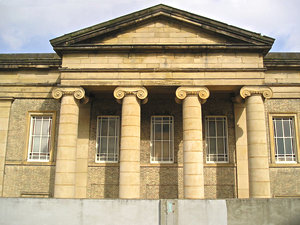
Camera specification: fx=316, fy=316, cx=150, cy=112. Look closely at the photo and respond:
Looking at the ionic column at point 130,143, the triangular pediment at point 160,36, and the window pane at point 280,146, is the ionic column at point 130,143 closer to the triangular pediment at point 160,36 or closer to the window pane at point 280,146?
the triangular pediment at point 160,36

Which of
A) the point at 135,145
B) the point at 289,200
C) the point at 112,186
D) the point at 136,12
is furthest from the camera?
the point at 112,186

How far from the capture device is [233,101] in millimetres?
17750

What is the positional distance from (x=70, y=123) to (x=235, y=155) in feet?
29.3

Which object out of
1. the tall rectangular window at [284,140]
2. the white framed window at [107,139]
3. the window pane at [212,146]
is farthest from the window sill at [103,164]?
the tall rectangular window at [284,140]

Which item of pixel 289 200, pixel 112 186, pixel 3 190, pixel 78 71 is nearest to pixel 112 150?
pixel 112 186

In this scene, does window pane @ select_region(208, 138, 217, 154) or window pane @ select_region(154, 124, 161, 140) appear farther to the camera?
window pane @ select_region(154, 124, 161, 140)

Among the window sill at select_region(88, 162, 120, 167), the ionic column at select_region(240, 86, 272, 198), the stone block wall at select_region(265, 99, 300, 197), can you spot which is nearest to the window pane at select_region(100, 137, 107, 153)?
the window sill at select_region(88, 162, 120, 167)

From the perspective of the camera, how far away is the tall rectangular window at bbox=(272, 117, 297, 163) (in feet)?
57.7

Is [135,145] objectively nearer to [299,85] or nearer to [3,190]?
[3,190]

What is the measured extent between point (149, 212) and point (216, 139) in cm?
949

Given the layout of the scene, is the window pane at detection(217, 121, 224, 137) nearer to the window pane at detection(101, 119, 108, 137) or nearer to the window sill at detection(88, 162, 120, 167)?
the window sill at detection(88, 162, 120, 167)

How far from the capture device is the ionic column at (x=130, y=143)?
1422cm

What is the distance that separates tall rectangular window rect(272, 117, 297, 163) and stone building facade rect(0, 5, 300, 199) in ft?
0.19

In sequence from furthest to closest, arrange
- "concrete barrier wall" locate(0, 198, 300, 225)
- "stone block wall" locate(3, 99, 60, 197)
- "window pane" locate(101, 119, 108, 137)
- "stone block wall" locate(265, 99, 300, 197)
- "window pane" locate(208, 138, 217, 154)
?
"window pane" locate(101, 119, 108, 137), "window pane" locate(208, 138, 217, 154), "stone block wall" locate(3, 99, 60, 197), "stone block wall" locate(265, 99, 300, 197), "concrete barrier wall" locate(0, 198, 300, 225)
